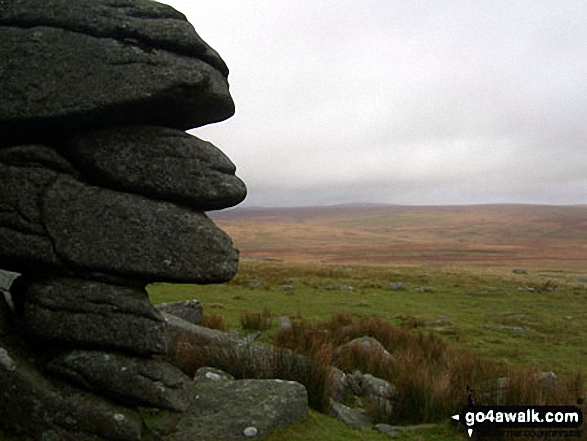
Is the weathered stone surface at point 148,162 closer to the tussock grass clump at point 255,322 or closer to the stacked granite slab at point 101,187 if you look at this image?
the stacked granite slab at point 101,187

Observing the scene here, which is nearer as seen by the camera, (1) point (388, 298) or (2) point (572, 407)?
(2) point (572, 407)

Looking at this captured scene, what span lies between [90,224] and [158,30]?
326 centimetres

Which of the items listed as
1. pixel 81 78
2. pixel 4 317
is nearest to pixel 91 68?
pixel 81 78

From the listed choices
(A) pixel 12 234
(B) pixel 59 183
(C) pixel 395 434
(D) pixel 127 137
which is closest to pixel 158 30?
(D) pixel 127 137

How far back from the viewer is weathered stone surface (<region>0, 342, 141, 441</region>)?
23.4 ft

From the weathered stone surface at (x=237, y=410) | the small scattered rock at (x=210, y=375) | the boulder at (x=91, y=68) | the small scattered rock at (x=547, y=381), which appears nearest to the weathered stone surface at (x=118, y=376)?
the weathered stone surface at (x=237, y=410)

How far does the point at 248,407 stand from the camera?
822cm

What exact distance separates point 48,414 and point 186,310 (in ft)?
32.5

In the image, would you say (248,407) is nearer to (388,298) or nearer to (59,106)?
(59,106)

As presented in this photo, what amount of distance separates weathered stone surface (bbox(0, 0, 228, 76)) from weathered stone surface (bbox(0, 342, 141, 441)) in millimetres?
5059

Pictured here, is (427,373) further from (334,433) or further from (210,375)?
(210,375)

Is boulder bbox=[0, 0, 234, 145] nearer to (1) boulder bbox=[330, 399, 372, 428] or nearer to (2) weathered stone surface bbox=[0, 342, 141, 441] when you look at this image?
(2) weathered stone surface bbox=[0, 342, 141, 441]

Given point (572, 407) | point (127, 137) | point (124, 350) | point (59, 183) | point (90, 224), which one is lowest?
point (572, 407)

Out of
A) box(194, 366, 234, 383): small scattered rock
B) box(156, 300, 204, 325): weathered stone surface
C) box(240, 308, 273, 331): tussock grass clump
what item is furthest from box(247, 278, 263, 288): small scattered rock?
box(194, 366, 234, 383): small scattered rock
